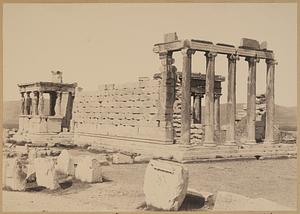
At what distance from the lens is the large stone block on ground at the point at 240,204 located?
12.3m

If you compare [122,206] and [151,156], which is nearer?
[122,206]

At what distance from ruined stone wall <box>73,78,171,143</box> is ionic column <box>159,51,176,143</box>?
0.34 metres

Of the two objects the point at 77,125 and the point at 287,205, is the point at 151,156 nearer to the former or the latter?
the point at 287,205

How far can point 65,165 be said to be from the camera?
16.0 m

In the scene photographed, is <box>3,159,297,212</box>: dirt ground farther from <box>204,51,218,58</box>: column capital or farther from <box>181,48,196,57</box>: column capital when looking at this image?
<box>204,51,218,58</box>: column capital

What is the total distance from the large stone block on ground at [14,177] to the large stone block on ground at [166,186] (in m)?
3.49

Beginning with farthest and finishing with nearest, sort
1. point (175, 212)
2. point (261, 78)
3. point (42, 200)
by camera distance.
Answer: point (261, 78), point (42, 200), point (175, 212)

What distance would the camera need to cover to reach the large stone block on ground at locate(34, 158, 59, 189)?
559 inches

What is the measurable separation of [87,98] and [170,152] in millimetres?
10555

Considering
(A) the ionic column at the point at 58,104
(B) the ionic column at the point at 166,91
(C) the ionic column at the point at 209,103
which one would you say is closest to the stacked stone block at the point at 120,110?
(B) the ionic column at the point at 166,91

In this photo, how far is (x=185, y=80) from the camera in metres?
21.0

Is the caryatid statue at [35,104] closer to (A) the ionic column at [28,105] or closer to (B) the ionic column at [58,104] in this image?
(A) the ionic column at [28,105]

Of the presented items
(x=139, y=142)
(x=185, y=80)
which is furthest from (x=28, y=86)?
(x=185, y=80)

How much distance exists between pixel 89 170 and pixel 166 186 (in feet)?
11.4
